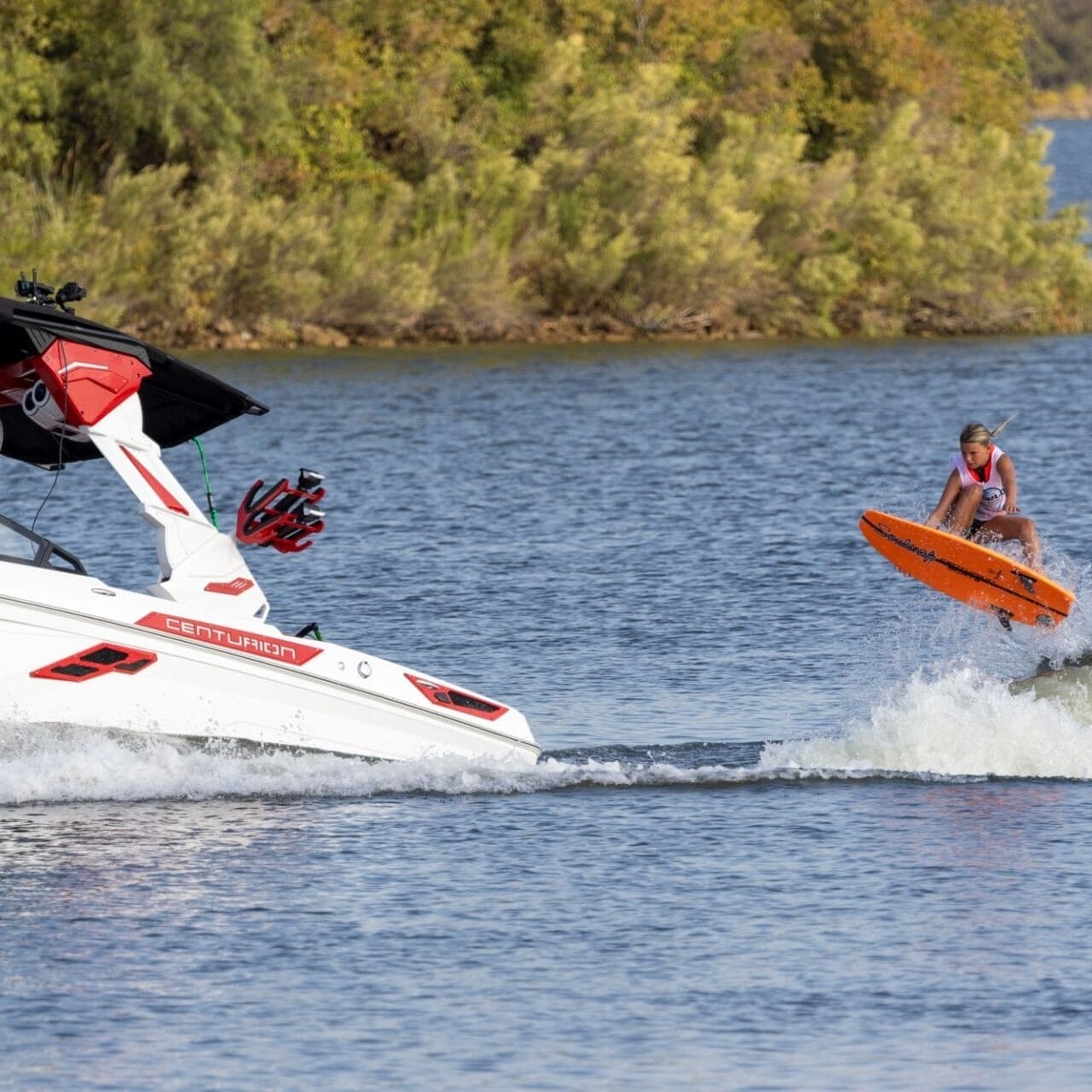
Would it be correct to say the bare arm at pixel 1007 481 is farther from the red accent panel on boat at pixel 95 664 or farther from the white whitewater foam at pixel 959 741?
the red accent panel on boat at pixel 95 664

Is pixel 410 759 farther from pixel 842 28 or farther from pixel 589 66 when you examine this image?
pixel 842 28

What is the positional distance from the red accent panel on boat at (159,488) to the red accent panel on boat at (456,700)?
5.30 ft

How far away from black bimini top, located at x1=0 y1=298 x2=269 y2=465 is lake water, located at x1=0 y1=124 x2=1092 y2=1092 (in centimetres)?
210

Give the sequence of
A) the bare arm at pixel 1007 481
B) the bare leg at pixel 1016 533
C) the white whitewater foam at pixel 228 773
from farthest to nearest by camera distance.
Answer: the bare arm at pixel 1007 481, the bare leg at pixel 1016 533, the white whitewater foam at pixel 228 773

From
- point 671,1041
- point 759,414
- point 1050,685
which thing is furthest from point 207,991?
point 759,414

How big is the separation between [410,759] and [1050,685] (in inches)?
163

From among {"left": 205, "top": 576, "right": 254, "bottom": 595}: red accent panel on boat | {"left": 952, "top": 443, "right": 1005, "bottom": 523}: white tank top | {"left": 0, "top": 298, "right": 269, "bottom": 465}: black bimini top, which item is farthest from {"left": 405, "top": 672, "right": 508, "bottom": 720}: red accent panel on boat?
{"left": 952, "top": 443, "right": 1005, "bottom": 523}: white tank top

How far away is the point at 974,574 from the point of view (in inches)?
585

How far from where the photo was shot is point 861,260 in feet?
187

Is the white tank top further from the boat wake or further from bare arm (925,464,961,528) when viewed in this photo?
the boat wake

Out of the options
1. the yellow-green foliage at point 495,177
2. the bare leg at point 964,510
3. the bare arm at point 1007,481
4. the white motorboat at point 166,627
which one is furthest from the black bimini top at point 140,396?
the yellow-green foliage at point 495,177

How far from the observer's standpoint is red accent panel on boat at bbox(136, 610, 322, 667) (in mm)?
12828

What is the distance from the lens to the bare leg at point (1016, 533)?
A: 1505cm

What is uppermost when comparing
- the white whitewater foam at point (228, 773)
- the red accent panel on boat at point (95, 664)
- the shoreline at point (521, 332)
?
the red accent panel on boat at point (95, 664)
